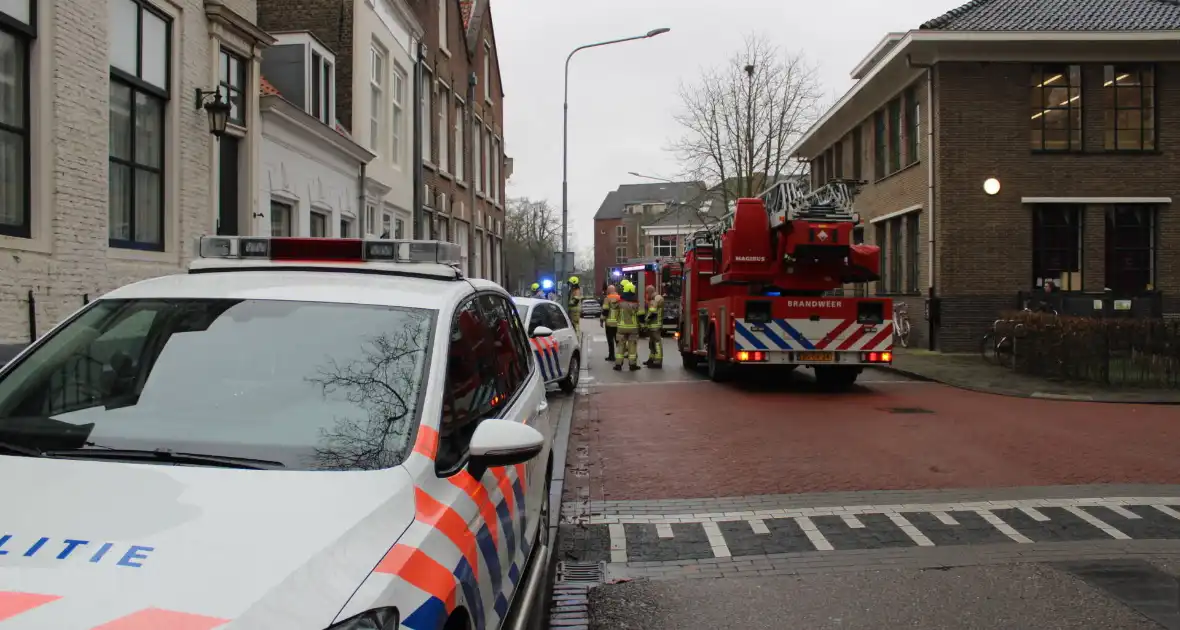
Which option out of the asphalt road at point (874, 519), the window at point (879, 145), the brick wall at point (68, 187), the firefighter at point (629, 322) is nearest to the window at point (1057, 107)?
the window at point (879, 145)

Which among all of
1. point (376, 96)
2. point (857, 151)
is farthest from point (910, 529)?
point (857, 151)

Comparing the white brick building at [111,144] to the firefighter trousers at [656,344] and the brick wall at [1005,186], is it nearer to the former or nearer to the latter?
the firefighter trousers at [656,344]

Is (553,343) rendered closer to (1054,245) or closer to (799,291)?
(799,291)

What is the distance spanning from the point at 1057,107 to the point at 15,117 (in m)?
20.2

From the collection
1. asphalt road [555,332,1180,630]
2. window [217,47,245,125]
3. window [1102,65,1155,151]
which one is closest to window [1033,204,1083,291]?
window [1102,65,1155,151]

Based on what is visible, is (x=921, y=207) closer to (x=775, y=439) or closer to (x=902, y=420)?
(x=902, y=420)

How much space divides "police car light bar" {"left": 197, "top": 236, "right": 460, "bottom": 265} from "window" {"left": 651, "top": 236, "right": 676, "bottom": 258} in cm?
9040

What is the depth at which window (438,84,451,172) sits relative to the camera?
2400 centimetres

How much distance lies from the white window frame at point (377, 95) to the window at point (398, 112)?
0.78 meters

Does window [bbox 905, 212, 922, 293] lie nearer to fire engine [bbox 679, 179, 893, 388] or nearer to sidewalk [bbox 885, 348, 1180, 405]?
sidewalk [bbox 885, 348, 1180, 405]

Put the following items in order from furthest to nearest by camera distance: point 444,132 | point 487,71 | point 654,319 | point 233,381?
point 487,71, point 444,132, point 654,319, point 233,381

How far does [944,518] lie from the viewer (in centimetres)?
586

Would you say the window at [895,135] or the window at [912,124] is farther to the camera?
the window at [895,135]

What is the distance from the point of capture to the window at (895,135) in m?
23.0
